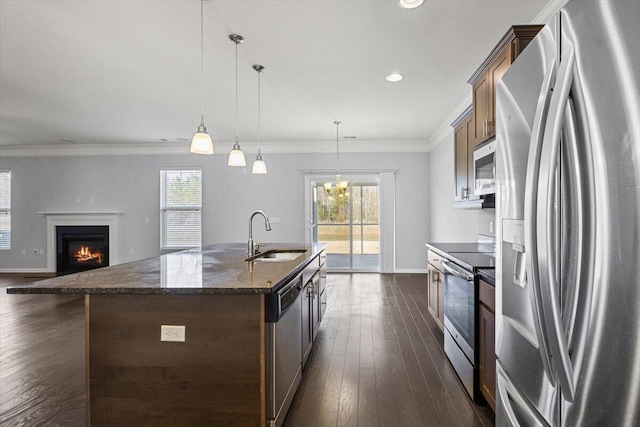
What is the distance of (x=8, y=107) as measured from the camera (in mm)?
4941

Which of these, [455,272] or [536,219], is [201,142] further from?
[536,219]

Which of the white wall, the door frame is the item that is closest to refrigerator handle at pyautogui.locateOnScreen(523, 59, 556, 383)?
the white wall

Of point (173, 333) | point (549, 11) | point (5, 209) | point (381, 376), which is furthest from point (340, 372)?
point (5, 209)

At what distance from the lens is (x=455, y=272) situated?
265cm

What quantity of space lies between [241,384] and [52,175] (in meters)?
8.16

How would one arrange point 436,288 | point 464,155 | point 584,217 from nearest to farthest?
point 584,217, point 436,288, point 464,155

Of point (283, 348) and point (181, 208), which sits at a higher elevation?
point (181, 208)

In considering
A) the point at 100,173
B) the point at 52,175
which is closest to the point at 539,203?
the point at 100,173

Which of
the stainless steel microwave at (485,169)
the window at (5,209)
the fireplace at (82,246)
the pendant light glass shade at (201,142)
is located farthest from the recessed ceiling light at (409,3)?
the window at (5,209)

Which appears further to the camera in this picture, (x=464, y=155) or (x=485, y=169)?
(x=464, y=155)

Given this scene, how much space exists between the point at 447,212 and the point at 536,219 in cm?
504

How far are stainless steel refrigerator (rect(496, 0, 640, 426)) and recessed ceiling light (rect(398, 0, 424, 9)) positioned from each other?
1.66 m

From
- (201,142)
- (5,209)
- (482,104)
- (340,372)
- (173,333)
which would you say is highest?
(482,104)

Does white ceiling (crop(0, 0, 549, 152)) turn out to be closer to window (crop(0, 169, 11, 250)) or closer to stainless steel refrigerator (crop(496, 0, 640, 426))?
stainless steel refrigerator (crop(496, 0, 640, 426))
